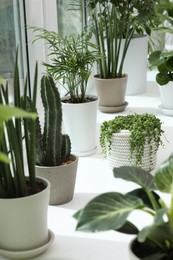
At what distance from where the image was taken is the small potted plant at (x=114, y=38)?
2328 millimetres

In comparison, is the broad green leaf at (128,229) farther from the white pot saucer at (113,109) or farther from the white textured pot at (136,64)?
the white textured pot at (136,64)

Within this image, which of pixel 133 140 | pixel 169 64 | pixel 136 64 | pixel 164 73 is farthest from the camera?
pixel 136 64

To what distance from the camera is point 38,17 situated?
6.14ft

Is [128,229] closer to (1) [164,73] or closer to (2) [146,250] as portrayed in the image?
(2) [146,250]

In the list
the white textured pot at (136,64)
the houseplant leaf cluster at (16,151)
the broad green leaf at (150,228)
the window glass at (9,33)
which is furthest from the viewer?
the white textured pot at (136,64)

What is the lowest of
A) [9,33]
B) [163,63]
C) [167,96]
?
[167,96]

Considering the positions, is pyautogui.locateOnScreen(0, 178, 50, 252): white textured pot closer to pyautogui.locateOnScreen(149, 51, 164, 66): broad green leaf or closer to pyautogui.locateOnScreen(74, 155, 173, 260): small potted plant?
pyautogui.locateOnScreen(74, 155, 173, 260): small potted plant

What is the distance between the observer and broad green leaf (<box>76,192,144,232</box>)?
2.65ft

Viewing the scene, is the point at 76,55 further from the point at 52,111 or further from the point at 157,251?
the point at 157,251

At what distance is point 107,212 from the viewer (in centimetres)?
84

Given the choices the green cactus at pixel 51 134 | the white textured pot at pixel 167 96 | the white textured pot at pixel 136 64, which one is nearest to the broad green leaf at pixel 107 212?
the green cactus at pixel 51 134

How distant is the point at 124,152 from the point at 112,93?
753mm

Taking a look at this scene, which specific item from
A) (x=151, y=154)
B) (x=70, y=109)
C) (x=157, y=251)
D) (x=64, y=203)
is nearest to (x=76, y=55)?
(x=70, y=109)

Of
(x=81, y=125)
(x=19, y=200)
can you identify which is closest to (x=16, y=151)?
(x=19, y=200)
